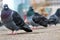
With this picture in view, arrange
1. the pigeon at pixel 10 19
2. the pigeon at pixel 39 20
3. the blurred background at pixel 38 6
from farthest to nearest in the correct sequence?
the blurred background at pixel 38 6 → the pigeon at pixel 39 20 → the pigeon at pixel 10 19

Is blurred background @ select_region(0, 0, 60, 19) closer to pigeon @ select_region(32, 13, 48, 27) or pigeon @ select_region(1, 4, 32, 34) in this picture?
pigeon @ select_region(32, 13, 48, 27)

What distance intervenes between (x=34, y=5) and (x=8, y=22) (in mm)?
6695

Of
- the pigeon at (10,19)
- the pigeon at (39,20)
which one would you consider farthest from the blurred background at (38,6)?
the pigeon at (10,19)

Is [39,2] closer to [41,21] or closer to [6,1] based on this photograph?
[6,1]

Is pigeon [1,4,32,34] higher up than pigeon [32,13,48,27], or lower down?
higher up

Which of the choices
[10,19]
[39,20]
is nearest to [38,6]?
[39,20]

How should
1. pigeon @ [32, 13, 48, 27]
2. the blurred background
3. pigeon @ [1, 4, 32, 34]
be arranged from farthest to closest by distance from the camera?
1. the blurred background
2. pigeon @ [32, 13, 48, 27]
3. pigeon @ [1, 4, 32, 34]

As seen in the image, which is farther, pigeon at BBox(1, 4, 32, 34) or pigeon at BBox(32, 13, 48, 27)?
pigeon at BBox(32, 13, 48, 27)

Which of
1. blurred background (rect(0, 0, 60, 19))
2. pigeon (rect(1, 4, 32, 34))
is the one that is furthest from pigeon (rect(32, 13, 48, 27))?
pigeon (rect(1, 4, 32, 34))

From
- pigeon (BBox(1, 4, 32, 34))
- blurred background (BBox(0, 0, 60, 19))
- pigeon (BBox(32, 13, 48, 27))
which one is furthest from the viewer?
blurred background (BBox(0, 0, 60, 19))

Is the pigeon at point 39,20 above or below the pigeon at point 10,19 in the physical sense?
below

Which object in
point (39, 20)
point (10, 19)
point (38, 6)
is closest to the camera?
point (10, 19)

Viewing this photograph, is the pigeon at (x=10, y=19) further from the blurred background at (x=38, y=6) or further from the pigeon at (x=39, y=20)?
the blurred background at (x=38, y=6)

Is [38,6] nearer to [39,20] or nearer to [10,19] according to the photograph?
[39,20]
